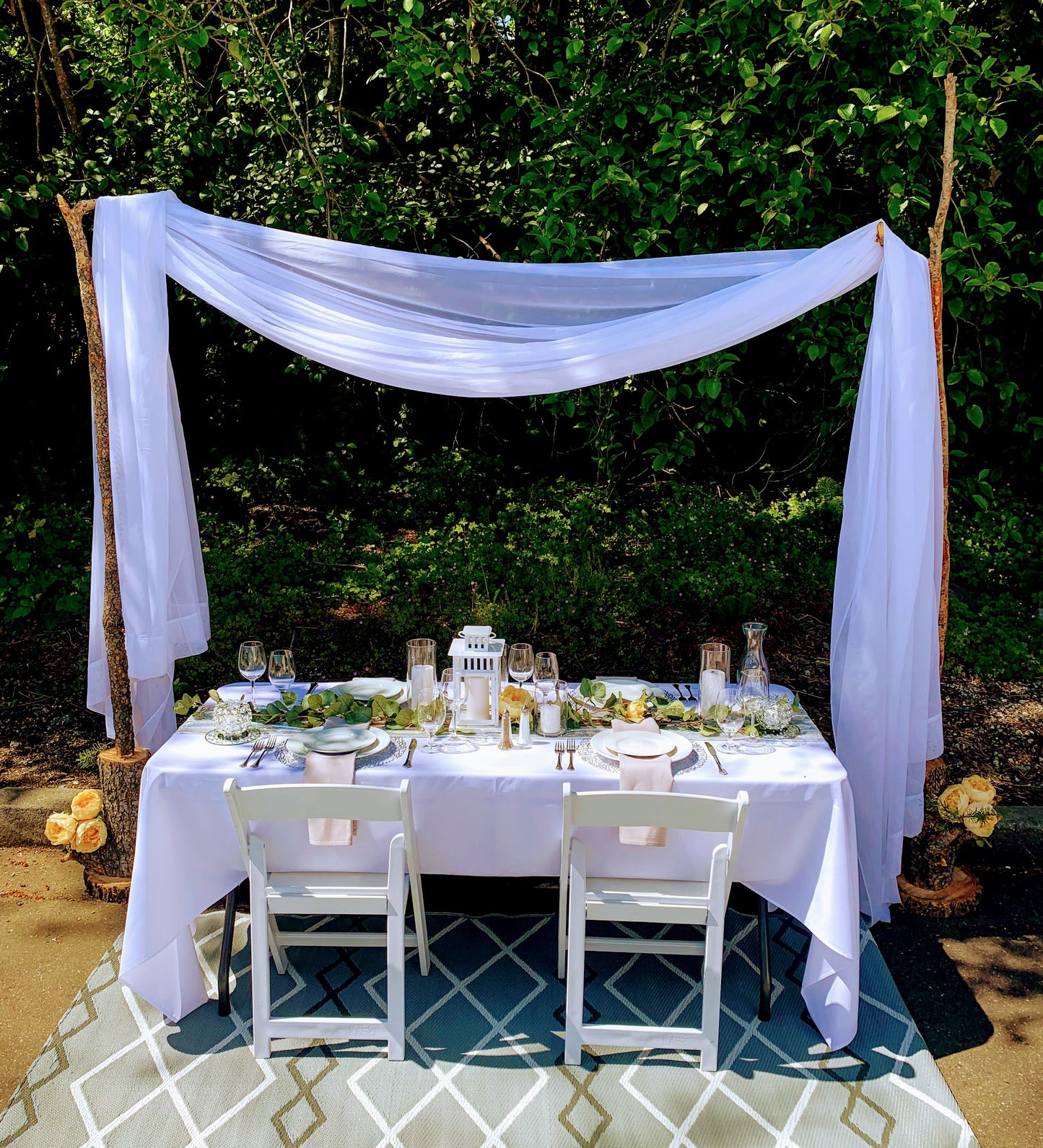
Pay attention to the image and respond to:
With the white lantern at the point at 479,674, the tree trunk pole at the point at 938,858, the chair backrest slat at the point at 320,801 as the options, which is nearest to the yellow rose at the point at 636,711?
the white lantern at the point at 479,674

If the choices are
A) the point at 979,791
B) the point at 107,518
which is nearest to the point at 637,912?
the point at 979,791

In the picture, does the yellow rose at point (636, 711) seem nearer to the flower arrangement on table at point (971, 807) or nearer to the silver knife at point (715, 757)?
the silver knife at point (715, 757)

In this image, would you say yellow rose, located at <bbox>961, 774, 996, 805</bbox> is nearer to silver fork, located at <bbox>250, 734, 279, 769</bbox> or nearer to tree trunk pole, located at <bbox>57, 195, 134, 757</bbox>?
silver fork, located at <bbox>250, 734, 279, 769</bbox>

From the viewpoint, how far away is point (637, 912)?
8.53 ft

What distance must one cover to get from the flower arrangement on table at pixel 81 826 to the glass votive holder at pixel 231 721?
2.40ft

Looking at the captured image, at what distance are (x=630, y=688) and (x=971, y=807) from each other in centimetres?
128

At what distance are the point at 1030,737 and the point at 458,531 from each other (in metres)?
3.84

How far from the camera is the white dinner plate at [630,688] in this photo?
10.6 ft

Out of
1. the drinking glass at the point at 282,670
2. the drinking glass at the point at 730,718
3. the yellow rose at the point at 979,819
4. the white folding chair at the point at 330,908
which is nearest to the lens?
the white folding chair at the point at 330,908

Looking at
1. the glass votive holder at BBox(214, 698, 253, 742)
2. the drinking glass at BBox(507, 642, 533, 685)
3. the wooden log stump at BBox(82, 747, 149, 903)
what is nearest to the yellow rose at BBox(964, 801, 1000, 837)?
the drinking glass at BBox(507, 642, 533, 685)

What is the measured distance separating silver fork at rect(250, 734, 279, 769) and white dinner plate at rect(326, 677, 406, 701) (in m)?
0.36

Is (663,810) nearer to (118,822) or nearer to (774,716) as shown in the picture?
(774,716)

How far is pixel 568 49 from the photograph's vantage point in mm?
4770

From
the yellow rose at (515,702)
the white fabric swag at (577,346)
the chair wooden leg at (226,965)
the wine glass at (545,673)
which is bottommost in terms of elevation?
the chair wooden leg at (226,965)
